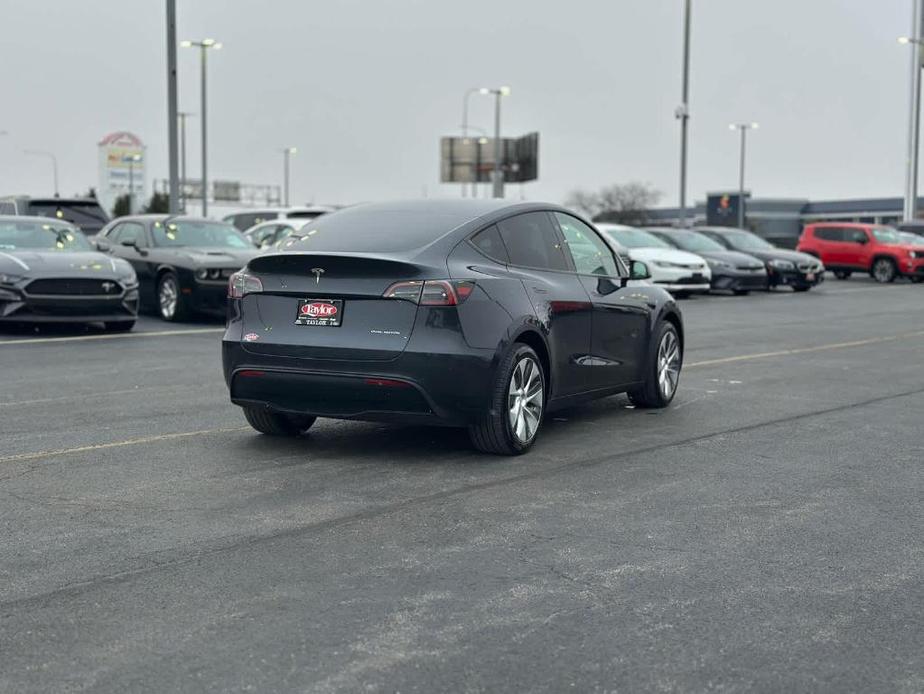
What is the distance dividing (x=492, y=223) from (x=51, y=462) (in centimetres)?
296

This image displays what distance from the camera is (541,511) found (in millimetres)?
6352

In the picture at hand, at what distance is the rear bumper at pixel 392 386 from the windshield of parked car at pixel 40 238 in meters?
10.6

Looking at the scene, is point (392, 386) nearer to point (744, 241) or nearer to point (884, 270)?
point (744, 241)

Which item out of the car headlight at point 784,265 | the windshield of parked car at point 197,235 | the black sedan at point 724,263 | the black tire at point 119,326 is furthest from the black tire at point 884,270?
the black tire at point 119,326

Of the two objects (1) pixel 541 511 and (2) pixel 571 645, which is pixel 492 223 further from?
(2) pixel 571 645

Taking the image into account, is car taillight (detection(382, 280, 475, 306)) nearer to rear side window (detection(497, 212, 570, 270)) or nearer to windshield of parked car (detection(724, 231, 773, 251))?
rear side window (detection(497, 212, 570, 270))

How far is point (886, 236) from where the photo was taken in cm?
3738

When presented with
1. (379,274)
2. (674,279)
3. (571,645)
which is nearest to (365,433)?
(379,274)

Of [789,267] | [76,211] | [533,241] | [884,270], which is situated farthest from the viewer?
[884,270]

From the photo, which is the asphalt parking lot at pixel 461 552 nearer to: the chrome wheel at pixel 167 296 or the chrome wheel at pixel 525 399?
the chrome wheel at pixel 525 399

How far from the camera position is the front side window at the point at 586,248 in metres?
8.98

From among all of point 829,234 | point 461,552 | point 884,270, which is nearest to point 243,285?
point 461,552

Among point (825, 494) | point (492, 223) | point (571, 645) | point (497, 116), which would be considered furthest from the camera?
point (497, 116)

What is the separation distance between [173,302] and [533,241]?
11.4 m
